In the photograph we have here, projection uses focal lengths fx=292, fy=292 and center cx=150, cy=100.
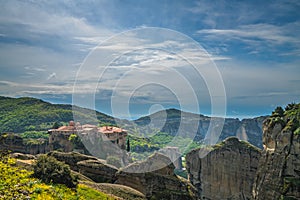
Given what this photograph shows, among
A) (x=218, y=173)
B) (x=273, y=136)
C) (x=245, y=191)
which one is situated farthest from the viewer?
(x=218, y=173)

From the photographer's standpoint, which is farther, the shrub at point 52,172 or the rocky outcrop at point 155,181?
the rocky outcrop at point 155,181

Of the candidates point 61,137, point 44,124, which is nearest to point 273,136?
point 61,137

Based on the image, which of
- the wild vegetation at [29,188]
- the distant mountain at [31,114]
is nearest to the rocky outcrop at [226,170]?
the wild vegetation at [29,188]

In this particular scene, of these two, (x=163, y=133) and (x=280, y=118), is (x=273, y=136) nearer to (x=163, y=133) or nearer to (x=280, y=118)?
(x=280, y=118)

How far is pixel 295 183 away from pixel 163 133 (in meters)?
114

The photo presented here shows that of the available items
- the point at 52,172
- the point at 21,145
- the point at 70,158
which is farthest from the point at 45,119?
the point at 52,172

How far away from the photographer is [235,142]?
48781 mm

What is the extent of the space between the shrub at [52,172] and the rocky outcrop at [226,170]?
35.9 metres

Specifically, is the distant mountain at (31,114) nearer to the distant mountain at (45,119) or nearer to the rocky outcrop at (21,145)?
the distant mountain at (45,119)

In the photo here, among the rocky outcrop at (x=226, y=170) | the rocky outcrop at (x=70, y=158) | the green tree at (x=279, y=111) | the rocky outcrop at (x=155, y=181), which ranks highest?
the green tree at (x=279, y=111)

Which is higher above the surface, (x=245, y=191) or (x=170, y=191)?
(x=170, y=191)

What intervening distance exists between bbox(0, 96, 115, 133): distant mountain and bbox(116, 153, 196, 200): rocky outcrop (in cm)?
9663

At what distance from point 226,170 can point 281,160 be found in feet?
61.2

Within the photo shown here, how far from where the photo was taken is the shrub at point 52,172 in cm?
1641
